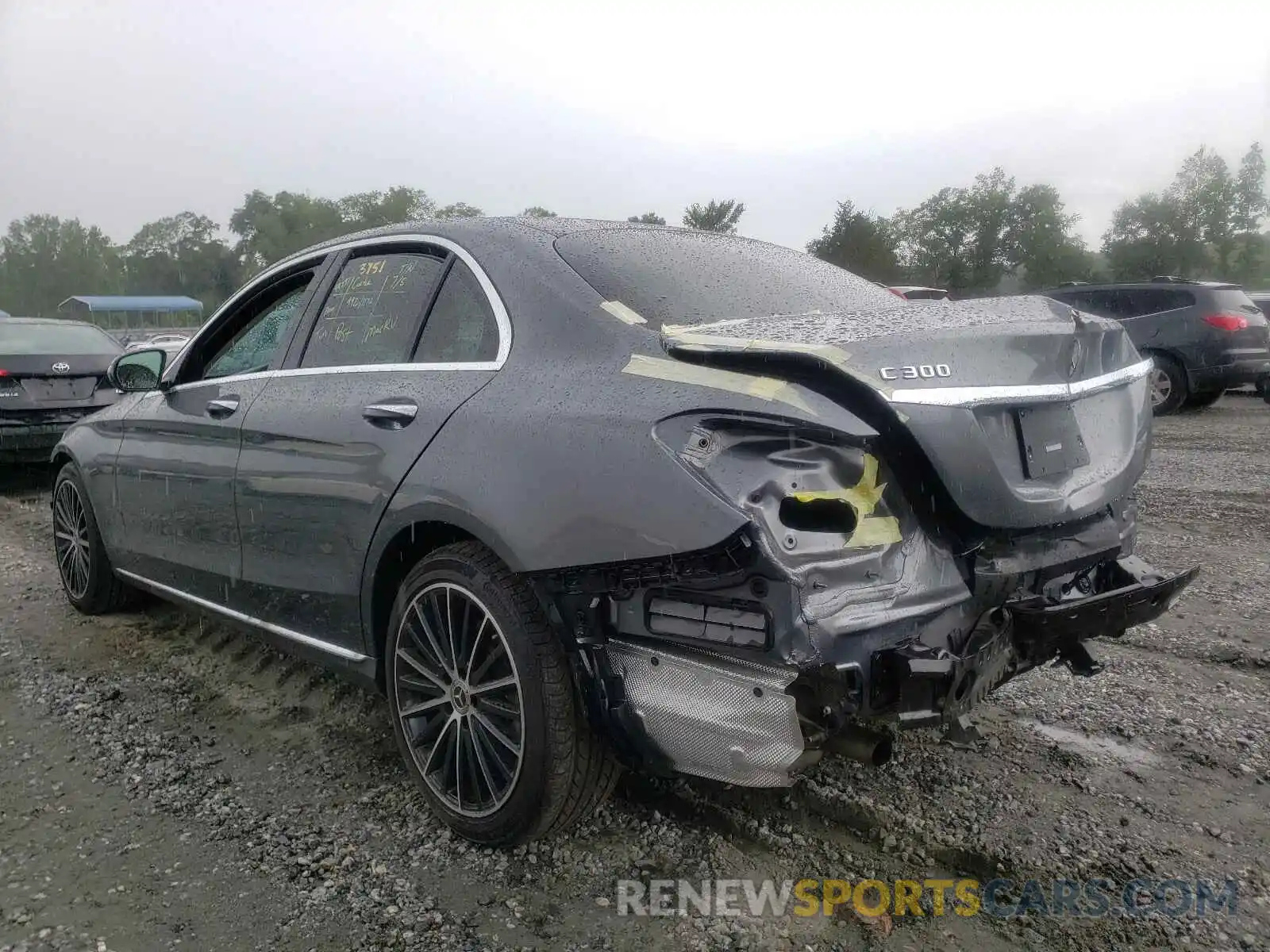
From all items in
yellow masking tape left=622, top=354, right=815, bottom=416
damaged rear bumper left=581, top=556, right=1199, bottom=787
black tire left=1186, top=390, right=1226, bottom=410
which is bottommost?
black tire left=1186, top=390, right=1226, bottom=410

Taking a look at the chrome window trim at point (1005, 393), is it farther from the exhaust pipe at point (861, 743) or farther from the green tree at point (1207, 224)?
the green tree at point (1207, 224)

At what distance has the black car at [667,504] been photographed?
2102 mm

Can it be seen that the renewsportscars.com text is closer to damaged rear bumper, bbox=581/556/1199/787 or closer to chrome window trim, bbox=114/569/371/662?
damaged rear bumper, bbox=581/556/1199/787

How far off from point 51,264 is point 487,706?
342ft

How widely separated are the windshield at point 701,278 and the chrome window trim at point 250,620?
4.49 feet

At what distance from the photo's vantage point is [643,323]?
8.25 ft

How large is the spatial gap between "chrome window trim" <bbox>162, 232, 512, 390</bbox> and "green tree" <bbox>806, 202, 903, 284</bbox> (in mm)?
33047

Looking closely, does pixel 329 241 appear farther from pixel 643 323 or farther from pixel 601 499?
pixel 601 499

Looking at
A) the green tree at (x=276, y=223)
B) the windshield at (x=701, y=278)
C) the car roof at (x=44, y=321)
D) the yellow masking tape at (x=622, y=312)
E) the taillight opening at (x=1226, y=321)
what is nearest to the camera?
the yellow masking tape at (x=622, y=312)

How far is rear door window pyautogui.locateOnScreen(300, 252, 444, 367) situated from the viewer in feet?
10.00

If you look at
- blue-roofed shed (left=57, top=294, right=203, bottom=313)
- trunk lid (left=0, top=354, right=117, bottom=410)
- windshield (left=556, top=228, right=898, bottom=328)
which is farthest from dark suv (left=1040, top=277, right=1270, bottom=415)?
blue-roofed shed (left=57, top=294, right=203, bottom=313)

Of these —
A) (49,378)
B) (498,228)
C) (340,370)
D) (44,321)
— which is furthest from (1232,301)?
(44,321)

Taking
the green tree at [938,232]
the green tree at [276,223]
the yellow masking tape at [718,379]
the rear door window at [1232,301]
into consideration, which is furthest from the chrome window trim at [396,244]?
the green tree at [938,232]

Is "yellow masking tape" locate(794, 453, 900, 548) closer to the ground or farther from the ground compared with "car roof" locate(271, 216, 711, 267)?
closer to the ground
